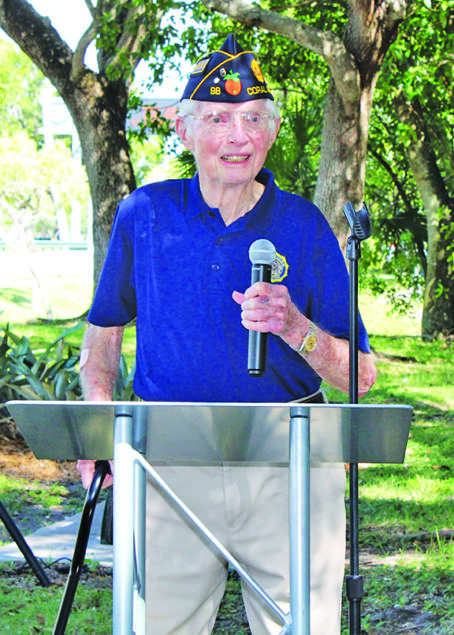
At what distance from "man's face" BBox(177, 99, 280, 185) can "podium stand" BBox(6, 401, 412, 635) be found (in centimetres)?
86

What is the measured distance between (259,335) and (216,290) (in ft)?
1.58

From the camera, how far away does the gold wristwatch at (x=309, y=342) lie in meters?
2.08

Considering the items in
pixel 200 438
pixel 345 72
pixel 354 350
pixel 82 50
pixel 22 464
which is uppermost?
pixel 82 50

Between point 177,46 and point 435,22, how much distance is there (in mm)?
3020

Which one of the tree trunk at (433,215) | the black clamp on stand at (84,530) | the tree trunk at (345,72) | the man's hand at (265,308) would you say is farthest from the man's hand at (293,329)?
the tree trunk at (433,215)

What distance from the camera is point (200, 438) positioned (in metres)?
1.69

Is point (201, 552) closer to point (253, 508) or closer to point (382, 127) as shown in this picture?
point (253, 508)

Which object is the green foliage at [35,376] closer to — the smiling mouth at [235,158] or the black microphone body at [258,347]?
the smiling mouth at [235,158]

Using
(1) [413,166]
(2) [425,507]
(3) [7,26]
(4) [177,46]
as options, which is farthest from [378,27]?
(1) [413,166]

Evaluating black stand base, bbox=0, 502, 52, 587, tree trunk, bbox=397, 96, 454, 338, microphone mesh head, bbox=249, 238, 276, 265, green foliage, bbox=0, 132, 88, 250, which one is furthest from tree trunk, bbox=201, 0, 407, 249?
green foliage, bbox=0, 132, 88, 250

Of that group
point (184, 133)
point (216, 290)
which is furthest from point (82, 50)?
point (216, 290)

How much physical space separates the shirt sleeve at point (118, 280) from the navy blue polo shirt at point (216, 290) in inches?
1.5

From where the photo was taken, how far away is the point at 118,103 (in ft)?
33.7

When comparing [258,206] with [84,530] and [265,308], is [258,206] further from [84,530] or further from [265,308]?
[84,530]
